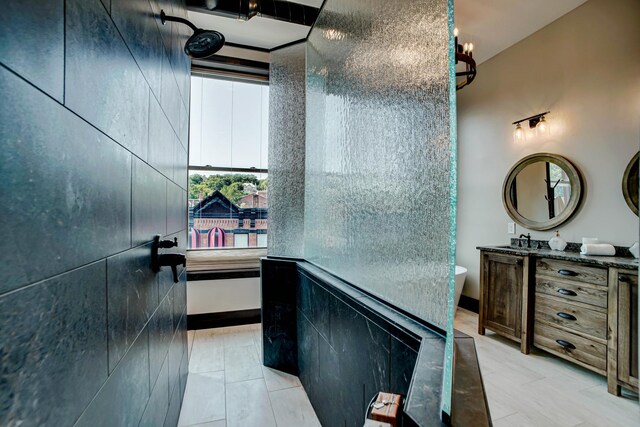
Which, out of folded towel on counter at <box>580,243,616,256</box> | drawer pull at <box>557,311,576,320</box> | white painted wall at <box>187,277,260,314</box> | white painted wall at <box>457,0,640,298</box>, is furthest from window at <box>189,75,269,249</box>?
folded towel on counter at <box>580,243,616,256</box>

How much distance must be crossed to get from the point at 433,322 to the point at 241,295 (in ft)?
8.80

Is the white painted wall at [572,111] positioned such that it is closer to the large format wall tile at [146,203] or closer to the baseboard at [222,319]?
the baseboard at [222,319]

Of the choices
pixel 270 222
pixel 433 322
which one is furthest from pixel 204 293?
pixel 433 322

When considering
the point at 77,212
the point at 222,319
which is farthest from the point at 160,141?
the point at 222,319

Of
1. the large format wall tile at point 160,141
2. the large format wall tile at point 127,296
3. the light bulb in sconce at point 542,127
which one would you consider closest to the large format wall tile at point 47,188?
the large format wall tile at point 127,296

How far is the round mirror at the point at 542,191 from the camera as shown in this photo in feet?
9.18

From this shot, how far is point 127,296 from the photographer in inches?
35.5

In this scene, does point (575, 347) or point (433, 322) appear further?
point (575, 347)

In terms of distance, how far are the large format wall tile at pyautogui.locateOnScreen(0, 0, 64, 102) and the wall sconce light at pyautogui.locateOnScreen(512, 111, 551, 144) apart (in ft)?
12.2

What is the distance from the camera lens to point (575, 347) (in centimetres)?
229

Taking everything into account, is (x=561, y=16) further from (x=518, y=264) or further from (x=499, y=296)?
(x=499, y=296)

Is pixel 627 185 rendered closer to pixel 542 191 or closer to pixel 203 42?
pixel 542 191

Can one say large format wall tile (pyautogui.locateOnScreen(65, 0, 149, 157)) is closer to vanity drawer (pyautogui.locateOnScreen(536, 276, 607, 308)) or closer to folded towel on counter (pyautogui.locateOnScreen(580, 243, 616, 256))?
vanity drawer (pyautogui.locateOnScreen(536, 276, 607, 308))

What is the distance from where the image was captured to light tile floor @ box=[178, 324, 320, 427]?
71.1 inches
